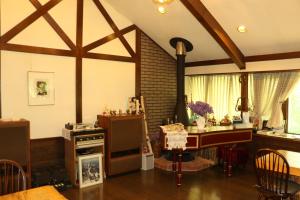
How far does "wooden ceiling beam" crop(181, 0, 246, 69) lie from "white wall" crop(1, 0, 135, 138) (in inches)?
71.7

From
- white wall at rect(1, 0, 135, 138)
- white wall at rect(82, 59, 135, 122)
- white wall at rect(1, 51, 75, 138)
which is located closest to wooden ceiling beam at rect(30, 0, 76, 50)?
white wall at rect(1, 0, 135, 138)

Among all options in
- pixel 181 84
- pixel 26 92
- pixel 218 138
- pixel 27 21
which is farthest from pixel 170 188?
pixel 27 21

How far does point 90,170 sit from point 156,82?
2.57 m

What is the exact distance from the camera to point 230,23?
14.7ft

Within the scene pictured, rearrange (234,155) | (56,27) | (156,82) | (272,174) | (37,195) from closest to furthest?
(37,195)
(272,174)
(56,27)
(234,155)
(156,82)

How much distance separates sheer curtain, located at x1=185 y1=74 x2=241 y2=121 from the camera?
5.70m

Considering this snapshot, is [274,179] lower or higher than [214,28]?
lower

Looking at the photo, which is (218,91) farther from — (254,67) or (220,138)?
(220,138)

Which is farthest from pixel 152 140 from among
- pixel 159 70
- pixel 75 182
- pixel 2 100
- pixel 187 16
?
pixel 2 100

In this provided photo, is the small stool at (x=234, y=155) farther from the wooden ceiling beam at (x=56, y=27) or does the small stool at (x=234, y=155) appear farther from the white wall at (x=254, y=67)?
the wooden ceiling beam at (x=56, y=27)

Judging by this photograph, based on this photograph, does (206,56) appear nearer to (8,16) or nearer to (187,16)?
(187,16)

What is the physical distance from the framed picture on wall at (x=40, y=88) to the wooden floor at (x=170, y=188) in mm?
1527

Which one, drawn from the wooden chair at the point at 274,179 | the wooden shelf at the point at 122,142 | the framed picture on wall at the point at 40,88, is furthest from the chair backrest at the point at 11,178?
the wooden chair at the point at 274,179

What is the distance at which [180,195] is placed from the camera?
394 cm
